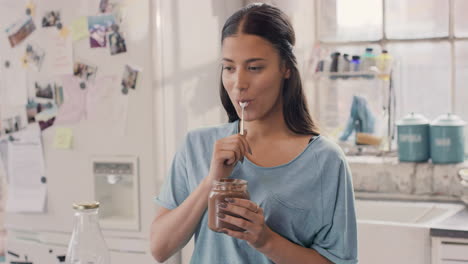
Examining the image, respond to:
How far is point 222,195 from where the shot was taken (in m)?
1.23

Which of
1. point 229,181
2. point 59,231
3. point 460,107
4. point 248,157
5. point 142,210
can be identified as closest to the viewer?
point 229,181

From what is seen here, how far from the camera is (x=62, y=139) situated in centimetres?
257

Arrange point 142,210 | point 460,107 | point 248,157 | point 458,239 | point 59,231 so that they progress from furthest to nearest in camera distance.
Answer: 1. point 460,107
2. point 59,231
3. point 142,210
4. point 458,239
5. point 248,157

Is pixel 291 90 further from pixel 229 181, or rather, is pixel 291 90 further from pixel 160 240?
pixel 160 240

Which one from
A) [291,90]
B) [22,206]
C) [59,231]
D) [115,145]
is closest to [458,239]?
[291,90]

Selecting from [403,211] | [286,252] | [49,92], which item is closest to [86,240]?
[286,252]

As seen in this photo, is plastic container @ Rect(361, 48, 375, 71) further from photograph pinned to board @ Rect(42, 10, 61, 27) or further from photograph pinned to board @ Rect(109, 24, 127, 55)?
photograph pinned to board @ Rect(42, 10, 61, 27)

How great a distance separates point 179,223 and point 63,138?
51.4 inches

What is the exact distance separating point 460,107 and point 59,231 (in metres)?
1.89

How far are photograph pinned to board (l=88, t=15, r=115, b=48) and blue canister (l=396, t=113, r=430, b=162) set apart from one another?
1341 mm

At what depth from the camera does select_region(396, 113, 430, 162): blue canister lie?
286cm

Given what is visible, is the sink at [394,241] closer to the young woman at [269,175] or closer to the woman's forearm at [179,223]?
the young woman at [269,175]

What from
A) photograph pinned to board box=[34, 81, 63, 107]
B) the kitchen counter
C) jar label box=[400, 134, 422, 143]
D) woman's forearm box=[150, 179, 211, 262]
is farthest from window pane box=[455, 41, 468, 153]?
woman's forearm box=[150, 179, 211, 262]

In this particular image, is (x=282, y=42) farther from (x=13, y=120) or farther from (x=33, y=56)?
(x=13, y=120)
